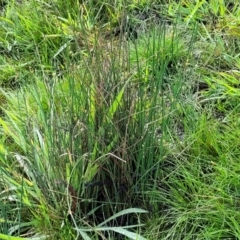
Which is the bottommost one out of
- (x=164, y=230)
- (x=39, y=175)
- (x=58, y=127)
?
(x=164, y=230)

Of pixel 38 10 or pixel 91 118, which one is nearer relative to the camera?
pixel 91 118

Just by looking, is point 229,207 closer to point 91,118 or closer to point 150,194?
point 150,194

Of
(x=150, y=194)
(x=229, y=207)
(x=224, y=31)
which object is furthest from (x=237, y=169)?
(x=224, y=31)

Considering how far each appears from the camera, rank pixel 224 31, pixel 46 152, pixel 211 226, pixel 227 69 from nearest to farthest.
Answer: pixel 211 226 → pixel 46 152 → pixel 227 69 → pixel 224 31

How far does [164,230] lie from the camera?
1439 millimetres

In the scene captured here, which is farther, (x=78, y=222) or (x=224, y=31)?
(x=224, y=31)

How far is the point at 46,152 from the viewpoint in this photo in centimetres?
149

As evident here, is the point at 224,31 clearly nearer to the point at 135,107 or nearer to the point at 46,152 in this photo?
the point at 135,107

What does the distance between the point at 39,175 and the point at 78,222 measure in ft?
0.54

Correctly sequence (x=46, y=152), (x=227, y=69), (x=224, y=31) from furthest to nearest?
(x=224, y=31) < (x=227, y=69) < (x=46, y=152)

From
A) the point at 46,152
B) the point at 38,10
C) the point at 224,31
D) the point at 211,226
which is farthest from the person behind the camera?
the point at 38,10

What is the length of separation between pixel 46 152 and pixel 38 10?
1051 millimetres

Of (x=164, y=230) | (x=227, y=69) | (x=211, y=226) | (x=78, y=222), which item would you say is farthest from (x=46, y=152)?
(x=227, y=69)

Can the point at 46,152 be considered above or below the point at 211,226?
above
